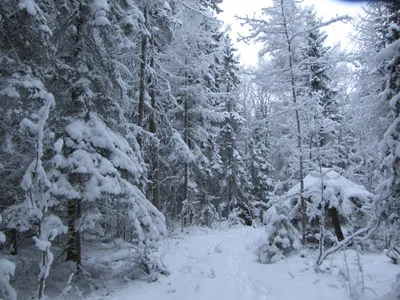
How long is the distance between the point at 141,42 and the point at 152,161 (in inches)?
252

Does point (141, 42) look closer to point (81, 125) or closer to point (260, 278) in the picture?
point (81, 125)

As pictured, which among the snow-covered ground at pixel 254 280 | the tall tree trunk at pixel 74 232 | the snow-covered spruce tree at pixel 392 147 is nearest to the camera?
the snow-covered spruce tree at pixel 392 147

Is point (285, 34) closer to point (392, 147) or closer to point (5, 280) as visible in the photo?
point (392, 147)

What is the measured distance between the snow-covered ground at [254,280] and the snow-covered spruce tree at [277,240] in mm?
390

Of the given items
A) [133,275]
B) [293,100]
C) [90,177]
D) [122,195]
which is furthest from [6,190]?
[293,100]

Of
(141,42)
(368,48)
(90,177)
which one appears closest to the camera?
(90,177)

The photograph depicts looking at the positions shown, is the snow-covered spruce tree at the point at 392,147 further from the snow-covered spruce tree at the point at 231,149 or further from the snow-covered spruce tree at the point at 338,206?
the snow-covered spruce tree at the point at 231,149

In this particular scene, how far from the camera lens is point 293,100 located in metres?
13.4

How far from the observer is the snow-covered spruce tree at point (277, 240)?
962cm

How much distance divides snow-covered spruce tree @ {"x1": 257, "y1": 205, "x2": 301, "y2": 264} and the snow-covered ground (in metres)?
A: 0.39

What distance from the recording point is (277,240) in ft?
32.3

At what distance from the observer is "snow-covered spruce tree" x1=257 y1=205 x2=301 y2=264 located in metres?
9.62

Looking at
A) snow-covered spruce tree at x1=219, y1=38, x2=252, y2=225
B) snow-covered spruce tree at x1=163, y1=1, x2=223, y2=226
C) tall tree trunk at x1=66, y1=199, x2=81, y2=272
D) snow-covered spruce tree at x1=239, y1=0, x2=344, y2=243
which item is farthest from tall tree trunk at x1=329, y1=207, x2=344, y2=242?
snow-covered spruce tree at x1=219, y1=38, x2=252, y2=225

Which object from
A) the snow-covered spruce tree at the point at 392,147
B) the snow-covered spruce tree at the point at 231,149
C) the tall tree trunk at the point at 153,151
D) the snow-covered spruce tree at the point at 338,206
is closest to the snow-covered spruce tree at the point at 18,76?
the snow-covered spruce tree at the point at 392,147
